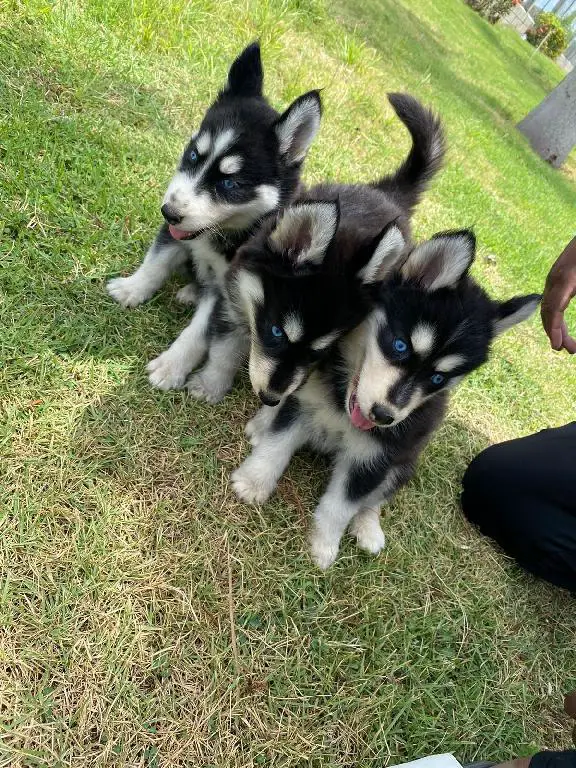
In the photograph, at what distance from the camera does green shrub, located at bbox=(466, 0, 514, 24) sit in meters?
25.4

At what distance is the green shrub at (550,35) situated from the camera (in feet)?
106

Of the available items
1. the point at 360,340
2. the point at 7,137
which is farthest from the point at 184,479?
the point at 7,137

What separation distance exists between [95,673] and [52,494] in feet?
2.25

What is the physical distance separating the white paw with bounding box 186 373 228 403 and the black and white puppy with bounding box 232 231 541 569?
26 cm

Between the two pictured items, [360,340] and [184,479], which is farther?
[184,479]

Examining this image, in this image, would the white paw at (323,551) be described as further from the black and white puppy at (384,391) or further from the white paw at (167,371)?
the white paw at (167,371)

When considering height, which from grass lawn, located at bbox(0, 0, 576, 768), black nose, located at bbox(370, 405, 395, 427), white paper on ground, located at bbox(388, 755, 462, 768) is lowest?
grass lawn, located at bbox(0, 0, 576, 768)

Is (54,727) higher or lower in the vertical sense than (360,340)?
lower

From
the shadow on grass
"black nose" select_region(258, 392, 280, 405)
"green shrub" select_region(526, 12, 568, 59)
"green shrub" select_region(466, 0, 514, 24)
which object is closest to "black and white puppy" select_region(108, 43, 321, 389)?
"black nose" select_region(258, 392, 280, 405)

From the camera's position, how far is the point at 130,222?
3301 millimetres

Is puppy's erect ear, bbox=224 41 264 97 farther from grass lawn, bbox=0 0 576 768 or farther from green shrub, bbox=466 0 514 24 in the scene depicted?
green shrub, bbox=466 0 514 24

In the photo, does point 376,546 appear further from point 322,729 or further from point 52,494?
point 52,494

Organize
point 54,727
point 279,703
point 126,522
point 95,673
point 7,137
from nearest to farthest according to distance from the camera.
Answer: point 54,727
point 95,673
point 279,703
point 126,522
point 7,137

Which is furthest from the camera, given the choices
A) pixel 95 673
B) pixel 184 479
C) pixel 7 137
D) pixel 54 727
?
pixel 7 137
